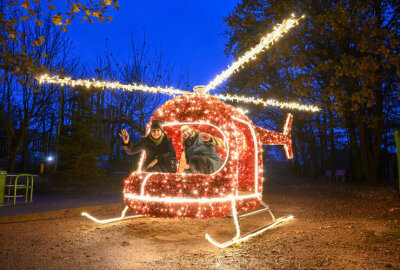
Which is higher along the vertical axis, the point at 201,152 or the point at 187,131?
the point at 187,131

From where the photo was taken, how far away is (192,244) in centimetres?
452

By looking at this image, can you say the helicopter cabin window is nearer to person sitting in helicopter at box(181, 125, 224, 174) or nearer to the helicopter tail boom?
person sitting in helicopter at box(181, 125, 224, 174)

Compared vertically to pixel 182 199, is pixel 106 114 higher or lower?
higher

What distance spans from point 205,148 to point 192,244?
169cm

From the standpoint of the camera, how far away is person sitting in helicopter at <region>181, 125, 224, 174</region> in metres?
5.07

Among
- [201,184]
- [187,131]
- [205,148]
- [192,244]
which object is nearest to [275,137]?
[205,148]

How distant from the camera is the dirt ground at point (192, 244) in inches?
141

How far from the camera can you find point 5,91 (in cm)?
1558

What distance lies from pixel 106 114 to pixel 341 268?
22.2m

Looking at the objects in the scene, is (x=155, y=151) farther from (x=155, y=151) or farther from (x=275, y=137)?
(x=275, y=137)

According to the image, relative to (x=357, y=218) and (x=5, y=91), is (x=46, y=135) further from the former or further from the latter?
(x=357, y=218)

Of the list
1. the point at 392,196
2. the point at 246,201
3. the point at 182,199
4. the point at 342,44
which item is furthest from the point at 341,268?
the point at 342,44

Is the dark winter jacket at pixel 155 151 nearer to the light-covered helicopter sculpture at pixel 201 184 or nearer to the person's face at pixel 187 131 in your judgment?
the light-covered helicopter sculpture at pixel 201 184

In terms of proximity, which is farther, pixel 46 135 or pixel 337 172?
pixel 46 135
